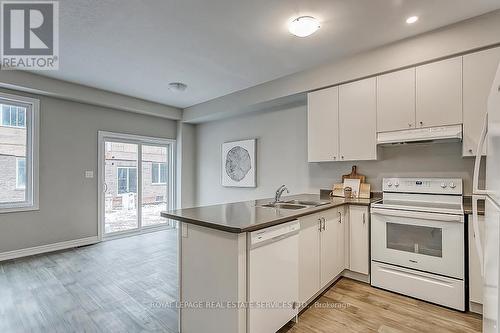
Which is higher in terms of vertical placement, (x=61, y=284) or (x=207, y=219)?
(x=207, y=219)

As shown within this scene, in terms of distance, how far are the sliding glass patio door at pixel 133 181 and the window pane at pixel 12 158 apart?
3.41 ft

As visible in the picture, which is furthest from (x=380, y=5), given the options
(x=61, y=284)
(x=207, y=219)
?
(x=61, y=284)

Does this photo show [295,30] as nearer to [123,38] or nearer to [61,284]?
[123,38]

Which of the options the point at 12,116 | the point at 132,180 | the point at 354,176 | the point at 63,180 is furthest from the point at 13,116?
the point at 354,176

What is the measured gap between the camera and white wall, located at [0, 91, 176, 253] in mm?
3703

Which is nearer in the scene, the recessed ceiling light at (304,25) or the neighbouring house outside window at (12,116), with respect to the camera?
the recessed ceiling light at (304,25)

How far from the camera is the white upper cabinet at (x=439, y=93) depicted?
7.71 feet

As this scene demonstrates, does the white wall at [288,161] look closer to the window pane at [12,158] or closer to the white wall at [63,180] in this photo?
the white wall at [63,180]

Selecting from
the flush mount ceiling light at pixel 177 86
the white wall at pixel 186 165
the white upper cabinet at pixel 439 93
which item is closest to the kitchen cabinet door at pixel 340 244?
the white upper cabinet at pixel 439 93

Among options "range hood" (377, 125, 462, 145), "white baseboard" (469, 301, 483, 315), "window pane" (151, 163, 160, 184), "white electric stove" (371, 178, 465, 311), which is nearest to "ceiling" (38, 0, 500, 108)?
"range hood" (377, 125, 462, 145)

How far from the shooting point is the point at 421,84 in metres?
2.53

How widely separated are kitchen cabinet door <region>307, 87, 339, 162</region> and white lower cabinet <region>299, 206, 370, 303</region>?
79 centimetres

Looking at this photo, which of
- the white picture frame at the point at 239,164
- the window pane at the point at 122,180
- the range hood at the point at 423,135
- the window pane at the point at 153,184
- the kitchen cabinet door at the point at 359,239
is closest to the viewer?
the range hood at the point at 423,135

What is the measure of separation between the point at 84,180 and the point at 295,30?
13.6ft
